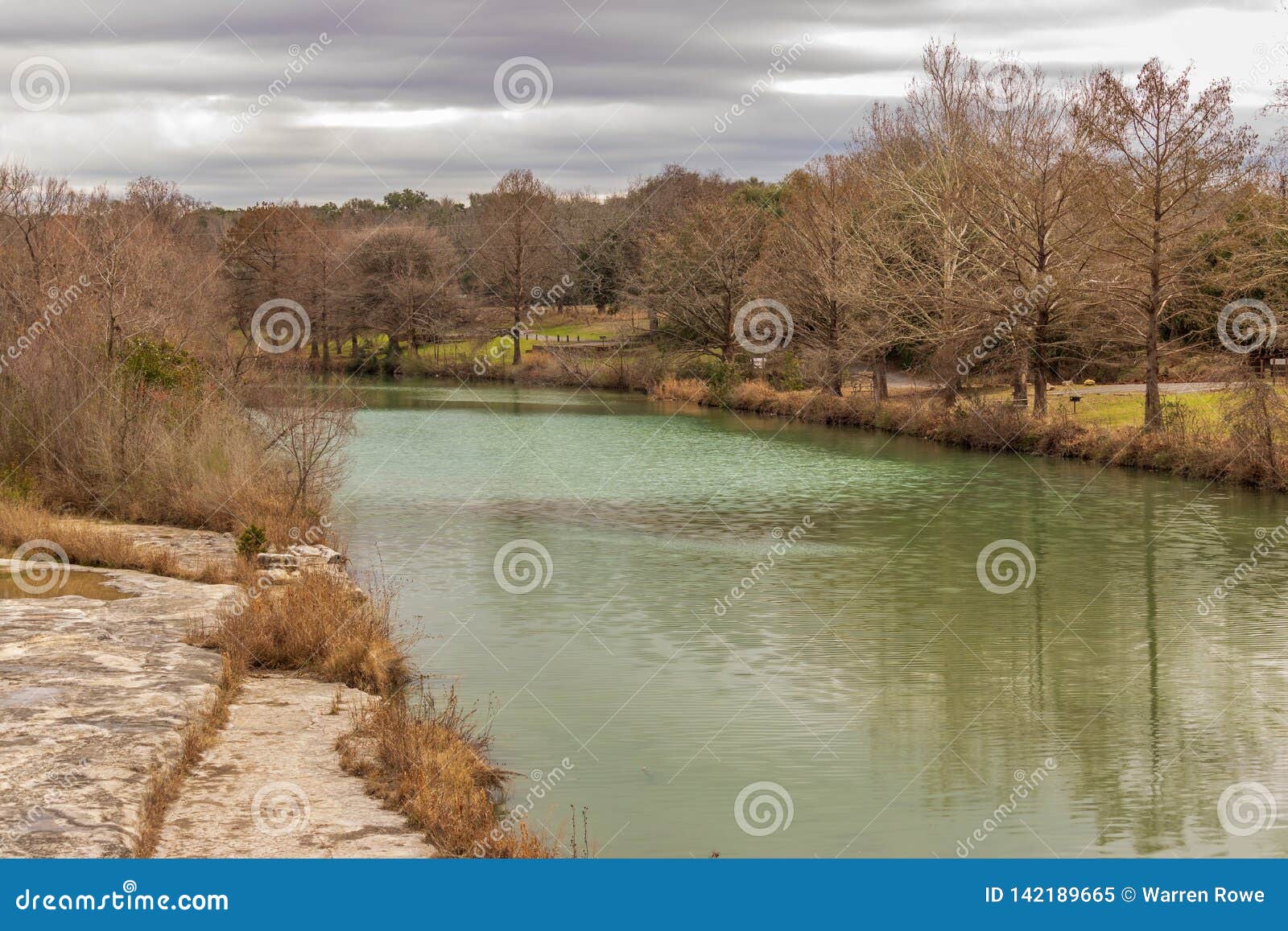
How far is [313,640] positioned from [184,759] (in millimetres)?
4061

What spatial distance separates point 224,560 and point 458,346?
70.8 metres

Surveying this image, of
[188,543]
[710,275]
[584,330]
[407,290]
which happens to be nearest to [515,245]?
[407,290]

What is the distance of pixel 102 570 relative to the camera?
1883 centimetres

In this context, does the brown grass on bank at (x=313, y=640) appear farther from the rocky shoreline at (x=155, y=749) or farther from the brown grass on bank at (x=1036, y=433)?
the brown grass on bank at (x=1036, y=433)

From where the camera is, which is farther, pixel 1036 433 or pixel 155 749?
pixel 1036 433

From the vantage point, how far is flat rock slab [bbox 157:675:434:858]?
29.9 feet

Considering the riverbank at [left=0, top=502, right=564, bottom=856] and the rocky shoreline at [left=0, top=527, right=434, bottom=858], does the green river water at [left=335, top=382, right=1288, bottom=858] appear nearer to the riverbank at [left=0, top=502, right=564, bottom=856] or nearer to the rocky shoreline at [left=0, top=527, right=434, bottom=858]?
the riverbank at [left=0, top=502, right=564, bottom=856]

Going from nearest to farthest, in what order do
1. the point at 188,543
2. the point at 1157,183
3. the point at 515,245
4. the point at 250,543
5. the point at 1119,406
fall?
1. the point at 250,543
2. the point at 188,543
3. the point at 1157,183
4. the point at 1119,406
5. the point at 515,245

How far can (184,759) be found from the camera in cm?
1073

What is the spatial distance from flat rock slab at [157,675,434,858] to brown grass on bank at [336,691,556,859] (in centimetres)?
14

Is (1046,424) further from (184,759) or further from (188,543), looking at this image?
(184,759)

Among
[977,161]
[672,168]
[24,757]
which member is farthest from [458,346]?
[24,757]

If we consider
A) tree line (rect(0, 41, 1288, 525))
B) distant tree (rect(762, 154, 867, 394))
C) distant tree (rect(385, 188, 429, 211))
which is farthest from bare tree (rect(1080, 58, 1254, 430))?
distant tree (rect(385, 188, 429, 211))

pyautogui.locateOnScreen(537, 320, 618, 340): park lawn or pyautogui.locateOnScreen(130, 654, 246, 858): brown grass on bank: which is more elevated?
pyautogui.locateOnScreen(537, 320, 618, 340): park lawn
